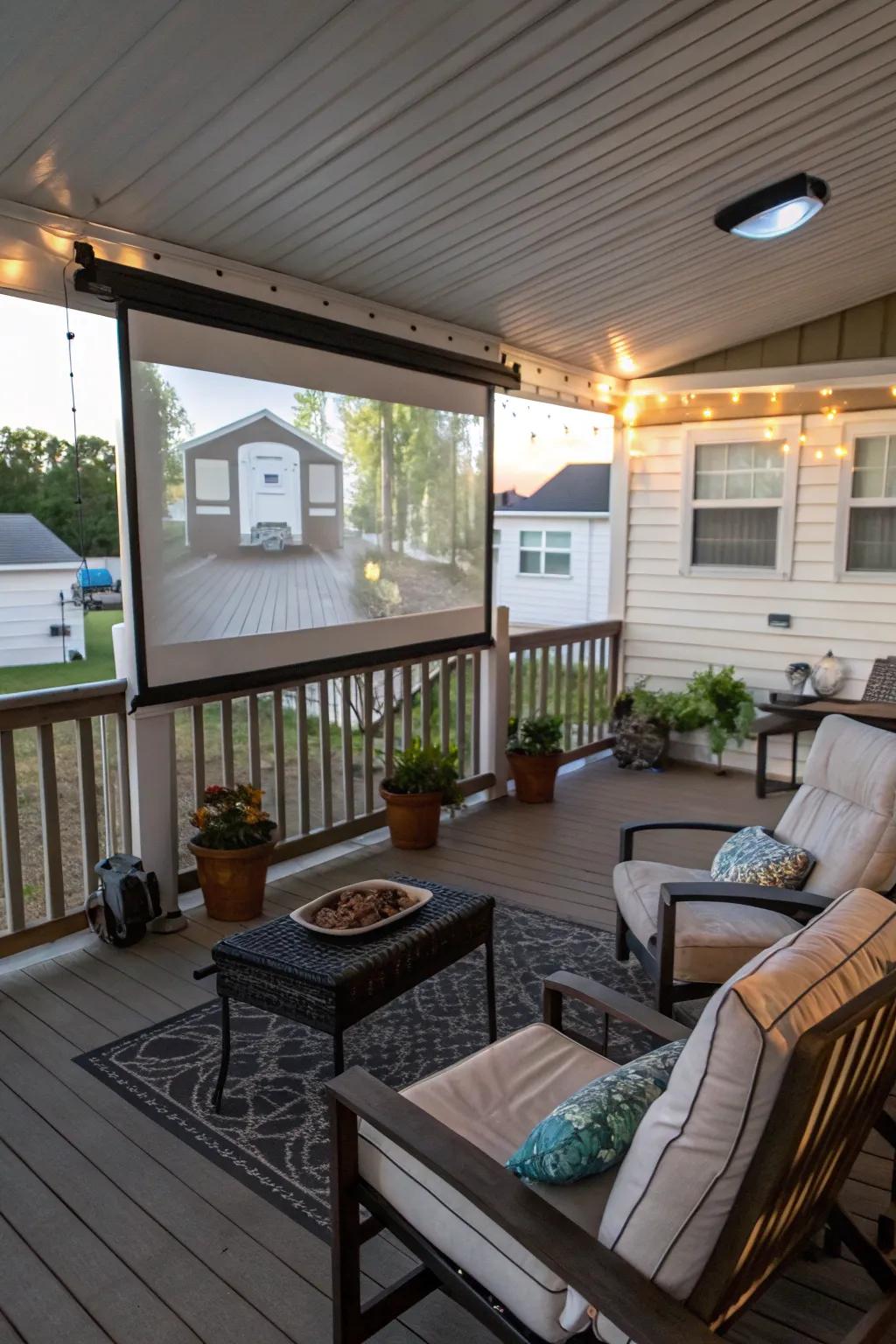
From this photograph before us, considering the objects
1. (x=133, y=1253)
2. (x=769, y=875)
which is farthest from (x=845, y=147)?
(x=133, y=1253)

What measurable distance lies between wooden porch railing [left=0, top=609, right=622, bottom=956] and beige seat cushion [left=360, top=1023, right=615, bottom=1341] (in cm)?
226

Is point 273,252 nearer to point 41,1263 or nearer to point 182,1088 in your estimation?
point 182,1088

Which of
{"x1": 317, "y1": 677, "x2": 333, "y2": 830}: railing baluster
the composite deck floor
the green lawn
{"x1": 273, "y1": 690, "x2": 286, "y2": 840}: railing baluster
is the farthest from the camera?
{"x1": 317, "y1": 677, "x2": 333, "y2": 830}: railing baluster

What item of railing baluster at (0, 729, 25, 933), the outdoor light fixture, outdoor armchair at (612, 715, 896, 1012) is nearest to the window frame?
the outdoor light fixture

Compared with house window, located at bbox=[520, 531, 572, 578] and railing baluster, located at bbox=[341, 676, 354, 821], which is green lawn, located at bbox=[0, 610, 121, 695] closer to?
railing baluster, located at bbox=[341, 676, 354, 821]

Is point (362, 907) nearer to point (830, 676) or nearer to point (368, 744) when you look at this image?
point (368, 744)

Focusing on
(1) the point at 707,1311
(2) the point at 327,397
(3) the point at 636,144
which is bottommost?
(1) the point at 707,1311

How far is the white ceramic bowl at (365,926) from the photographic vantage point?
8.47ft

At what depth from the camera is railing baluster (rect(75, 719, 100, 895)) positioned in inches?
151

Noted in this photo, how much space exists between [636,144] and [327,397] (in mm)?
1734

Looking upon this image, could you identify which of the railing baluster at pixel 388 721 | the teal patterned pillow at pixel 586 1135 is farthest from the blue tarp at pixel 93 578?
the teal patterned pillow at pixel 586 1135

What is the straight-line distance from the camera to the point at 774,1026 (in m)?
1.29

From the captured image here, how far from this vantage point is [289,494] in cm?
437

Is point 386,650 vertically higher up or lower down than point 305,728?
higher up
